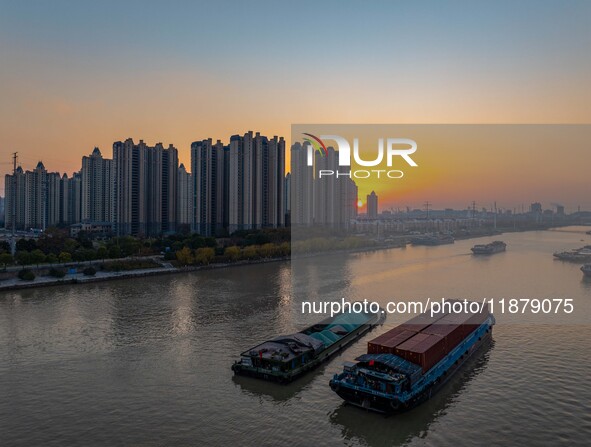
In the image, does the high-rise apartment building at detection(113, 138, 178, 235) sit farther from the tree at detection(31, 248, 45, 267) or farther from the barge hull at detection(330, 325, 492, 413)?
the barge hull at detection(330, 325, 492, 413)

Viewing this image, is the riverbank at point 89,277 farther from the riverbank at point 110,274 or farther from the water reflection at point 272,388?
the water reflection at point 272,388

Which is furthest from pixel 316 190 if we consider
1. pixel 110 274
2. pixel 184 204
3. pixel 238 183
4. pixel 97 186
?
pixel 110 274

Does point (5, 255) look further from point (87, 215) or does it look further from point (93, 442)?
point (87, 215)

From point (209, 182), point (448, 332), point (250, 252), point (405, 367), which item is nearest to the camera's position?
point (405, 367)

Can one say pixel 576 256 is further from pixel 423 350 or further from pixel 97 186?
pixel 97 186

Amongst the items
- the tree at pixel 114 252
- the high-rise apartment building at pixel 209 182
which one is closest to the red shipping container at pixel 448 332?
the tree at pixel 114 252

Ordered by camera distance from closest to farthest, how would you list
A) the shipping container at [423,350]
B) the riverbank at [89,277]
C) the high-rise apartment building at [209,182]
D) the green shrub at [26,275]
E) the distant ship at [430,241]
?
1. the shipping container at [423,350]
2. the riverbank at [89,277]
3. the green shrub at [26,275]
4. the high-rise apartment building at [209,182]
5. the distant ship at [430,241]
